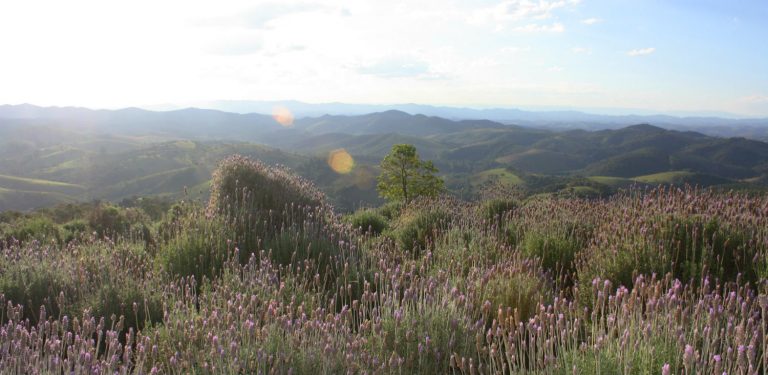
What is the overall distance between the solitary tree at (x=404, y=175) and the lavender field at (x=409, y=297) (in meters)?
21.1

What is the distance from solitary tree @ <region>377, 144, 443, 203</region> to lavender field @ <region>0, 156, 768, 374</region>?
2109 centimetres

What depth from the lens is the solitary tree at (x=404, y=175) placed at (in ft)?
97.5

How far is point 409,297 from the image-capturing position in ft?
10.3

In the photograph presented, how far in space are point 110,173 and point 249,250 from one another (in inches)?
6858

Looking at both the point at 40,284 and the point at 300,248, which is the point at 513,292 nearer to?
the point at 300,248

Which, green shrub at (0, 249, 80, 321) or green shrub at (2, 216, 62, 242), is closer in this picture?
green shrub at (0, 249, 80, 321)

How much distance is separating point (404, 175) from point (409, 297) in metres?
27.0

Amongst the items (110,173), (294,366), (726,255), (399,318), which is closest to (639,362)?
(399,318)

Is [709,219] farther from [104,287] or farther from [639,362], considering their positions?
[104,287]

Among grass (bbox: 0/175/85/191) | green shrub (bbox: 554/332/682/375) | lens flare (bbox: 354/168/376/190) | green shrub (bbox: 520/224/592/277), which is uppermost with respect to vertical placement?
green shrub (bbox: 554/332/682/375)

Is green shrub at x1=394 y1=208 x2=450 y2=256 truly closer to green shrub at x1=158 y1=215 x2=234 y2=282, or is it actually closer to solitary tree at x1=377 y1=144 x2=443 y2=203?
green shrub at x1=158 y1=215 x2=234 y2=282

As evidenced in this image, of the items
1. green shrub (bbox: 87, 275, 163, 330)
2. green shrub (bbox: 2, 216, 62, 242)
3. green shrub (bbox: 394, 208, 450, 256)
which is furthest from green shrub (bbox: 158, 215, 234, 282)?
green shrub (bbox: 2, 216, 62, 242)

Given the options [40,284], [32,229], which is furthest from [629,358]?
[32,229]

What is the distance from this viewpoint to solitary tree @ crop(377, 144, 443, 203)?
97.5ft
